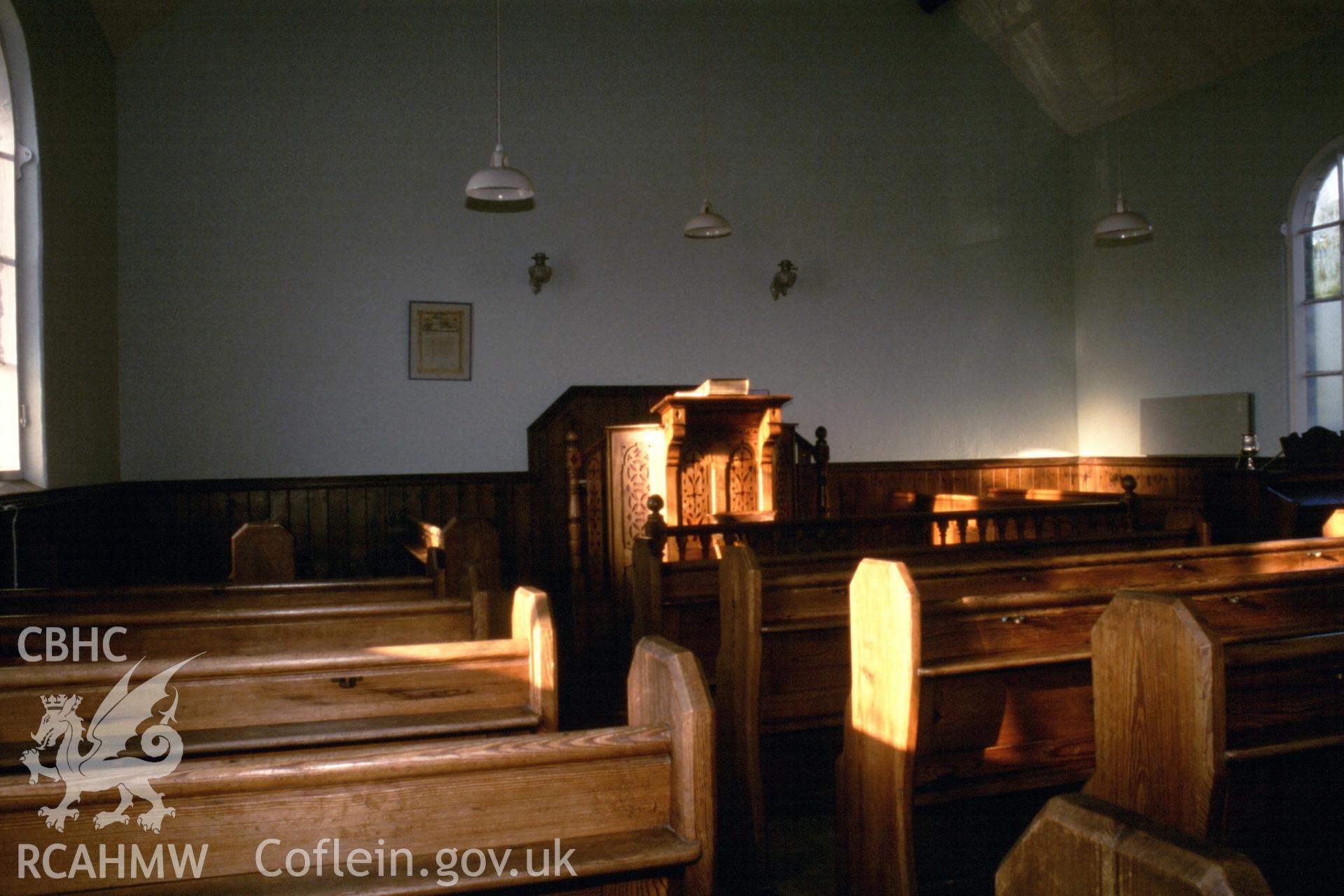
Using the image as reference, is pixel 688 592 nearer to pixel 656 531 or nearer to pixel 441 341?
pixel 656 531

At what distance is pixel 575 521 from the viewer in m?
5.58

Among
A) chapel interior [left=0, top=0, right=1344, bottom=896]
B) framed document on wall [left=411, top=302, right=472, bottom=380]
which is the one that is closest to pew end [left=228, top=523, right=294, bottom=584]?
chapel interior [left=0, top=0, right=1344, bottom=896]

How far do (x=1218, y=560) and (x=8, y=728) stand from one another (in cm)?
350

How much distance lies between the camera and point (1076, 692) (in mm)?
2445

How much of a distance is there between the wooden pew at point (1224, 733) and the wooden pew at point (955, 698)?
418 millimetres

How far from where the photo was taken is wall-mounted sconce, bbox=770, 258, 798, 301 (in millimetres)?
7457

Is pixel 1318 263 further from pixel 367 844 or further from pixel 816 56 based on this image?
pixel 367 844

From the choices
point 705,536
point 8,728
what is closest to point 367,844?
point 8,728

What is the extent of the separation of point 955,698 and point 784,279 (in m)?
5.65

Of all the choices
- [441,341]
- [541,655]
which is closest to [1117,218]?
[441,341]

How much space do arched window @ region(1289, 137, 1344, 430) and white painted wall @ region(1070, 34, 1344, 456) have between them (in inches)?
3.9

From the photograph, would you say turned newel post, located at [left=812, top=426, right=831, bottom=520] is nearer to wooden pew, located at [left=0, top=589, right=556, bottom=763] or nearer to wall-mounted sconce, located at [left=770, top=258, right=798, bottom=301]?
wall-mounted sconce, located at [left=770, top=258, right=798, bottom=301]

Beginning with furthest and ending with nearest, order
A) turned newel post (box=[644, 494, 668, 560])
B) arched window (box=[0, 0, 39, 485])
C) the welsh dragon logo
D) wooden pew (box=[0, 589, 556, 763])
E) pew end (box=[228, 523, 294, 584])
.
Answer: arched window (box=[0, 0, 39, 485]) → turned newel post (box=[644, 494, 668, 560]) → pew end (box=[228, 523, 294, 584]) → wooden pew (box=[0, 589, 556, 763]) → the welsh dragon logo

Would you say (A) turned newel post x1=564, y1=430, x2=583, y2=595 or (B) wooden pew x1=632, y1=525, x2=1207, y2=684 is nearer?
(B) wooden pew x1=632, y1=525, x2=1207, y2=684
